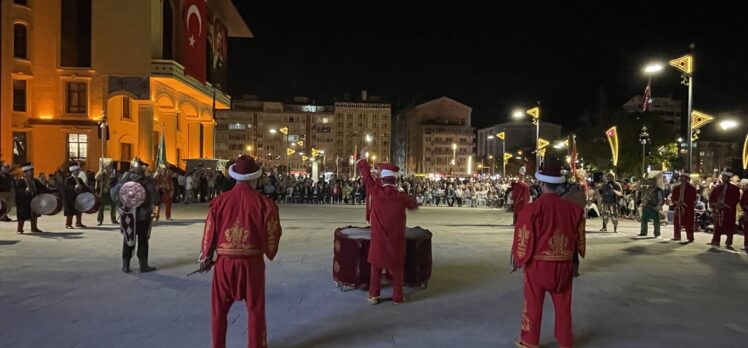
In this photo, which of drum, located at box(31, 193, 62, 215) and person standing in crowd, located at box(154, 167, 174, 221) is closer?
drum, located at box(31, 193, 62, 215)

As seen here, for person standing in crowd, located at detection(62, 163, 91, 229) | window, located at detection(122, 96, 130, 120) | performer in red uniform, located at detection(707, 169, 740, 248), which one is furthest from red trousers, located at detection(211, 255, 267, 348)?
window, located at detection(122, 96, 130, 120)

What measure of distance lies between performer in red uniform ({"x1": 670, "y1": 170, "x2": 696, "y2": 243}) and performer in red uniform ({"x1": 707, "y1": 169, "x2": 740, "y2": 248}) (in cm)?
59

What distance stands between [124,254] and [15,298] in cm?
191

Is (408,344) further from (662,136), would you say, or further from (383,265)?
(662,136)

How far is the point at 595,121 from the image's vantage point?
61250 millimetres

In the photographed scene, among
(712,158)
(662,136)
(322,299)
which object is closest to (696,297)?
(322,299)

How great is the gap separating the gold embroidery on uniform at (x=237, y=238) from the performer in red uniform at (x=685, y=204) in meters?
13.2

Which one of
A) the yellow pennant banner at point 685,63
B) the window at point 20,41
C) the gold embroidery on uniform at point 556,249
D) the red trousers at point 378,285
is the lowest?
the red trousers at point 378,285

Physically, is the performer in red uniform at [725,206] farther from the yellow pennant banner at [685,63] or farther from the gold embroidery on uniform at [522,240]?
the gold embroidery on uniform at [522,240]

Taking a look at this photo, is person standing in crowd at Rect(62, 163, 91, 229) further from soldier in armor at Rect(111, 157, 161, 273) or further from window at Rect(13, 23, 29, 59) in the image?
window at Rect(13, 23, 29, 59)

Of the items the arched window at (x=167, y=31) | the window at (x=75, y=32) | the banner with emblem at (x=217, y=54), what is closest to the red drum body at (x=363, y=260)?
the arched window at (x=167, y=31)

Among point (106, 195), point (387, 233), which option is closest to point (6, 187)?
point (106, 195)

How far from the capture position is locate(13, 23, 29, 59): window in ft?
97.6

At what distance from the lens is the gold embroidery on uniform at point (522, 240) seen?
5.35 metres
